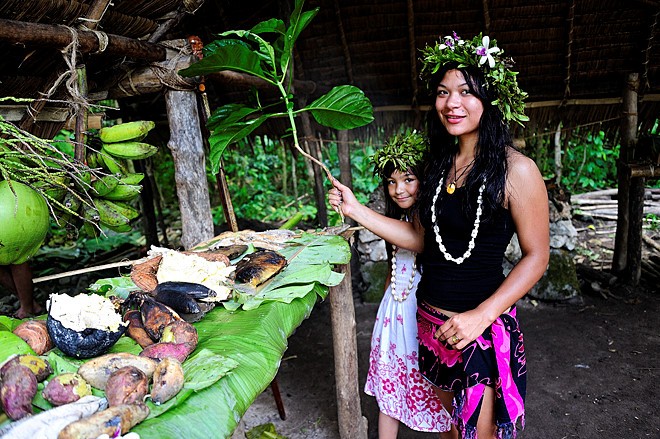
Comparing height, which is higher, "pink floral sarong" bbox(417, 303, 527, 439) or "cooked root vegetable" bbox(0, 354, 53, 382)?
"cooked root vegetable" bbox(0, 354, 53, 382)

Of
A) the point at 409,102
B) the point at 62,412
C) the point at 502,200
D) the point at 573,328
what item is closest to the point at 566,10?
the point at 409,102

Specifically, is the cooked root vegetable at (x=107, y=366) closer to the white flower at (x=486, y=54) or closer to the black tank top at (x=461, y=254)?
the black tank top at (x=461, y=254)

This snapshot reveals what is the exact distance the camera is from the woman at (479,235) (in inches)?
70.5

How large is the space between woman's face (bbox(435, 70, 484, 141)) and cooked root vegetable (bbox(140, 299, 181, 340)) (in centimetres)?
122

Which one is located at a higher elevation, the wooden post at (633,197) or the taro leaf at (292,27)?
the taro leaf at (292,27)

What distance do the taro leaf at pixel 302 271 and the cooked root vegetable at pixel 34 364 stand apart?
0.61m

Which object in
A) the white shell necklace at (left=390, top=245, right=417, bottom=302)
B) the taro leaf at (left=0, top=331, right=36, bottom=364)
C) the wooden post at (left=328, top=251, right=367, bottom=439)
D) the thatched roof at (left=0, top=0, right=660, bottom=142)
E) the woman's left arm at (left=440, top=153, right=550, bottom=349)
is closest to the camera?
the taro leaf at (left=0, top=331, right=36, bottom=364)

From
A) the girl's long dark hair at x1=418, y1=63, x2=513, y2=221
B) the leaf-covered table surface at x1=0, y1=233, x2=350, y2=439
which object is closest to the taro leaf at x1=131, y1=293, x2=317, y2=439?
the leaf-covered table surface at x1=0, y1=233, x2=350, y2=439

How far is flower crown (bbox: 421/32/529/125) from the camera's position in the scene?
1.80 metres

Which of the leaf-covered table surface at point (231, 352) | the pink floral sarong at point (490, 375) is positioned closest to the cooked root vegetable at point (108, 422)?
the leaf-covered table surface at point (231, 352)

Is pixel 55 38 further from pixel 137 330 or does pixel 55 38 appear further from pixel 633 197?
pixel 633 197

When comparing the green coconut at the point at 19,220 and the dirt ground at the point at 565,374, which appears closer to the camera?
the green coconut at the point at 19,220

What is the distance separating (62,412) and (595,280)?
18.2ft

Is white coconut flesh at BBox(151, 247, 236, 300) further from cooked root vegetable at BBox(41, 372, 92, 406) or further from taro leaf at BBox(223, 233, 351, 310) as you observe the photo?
cooked root vegetable at BBox(41, 372, 92, 406)
